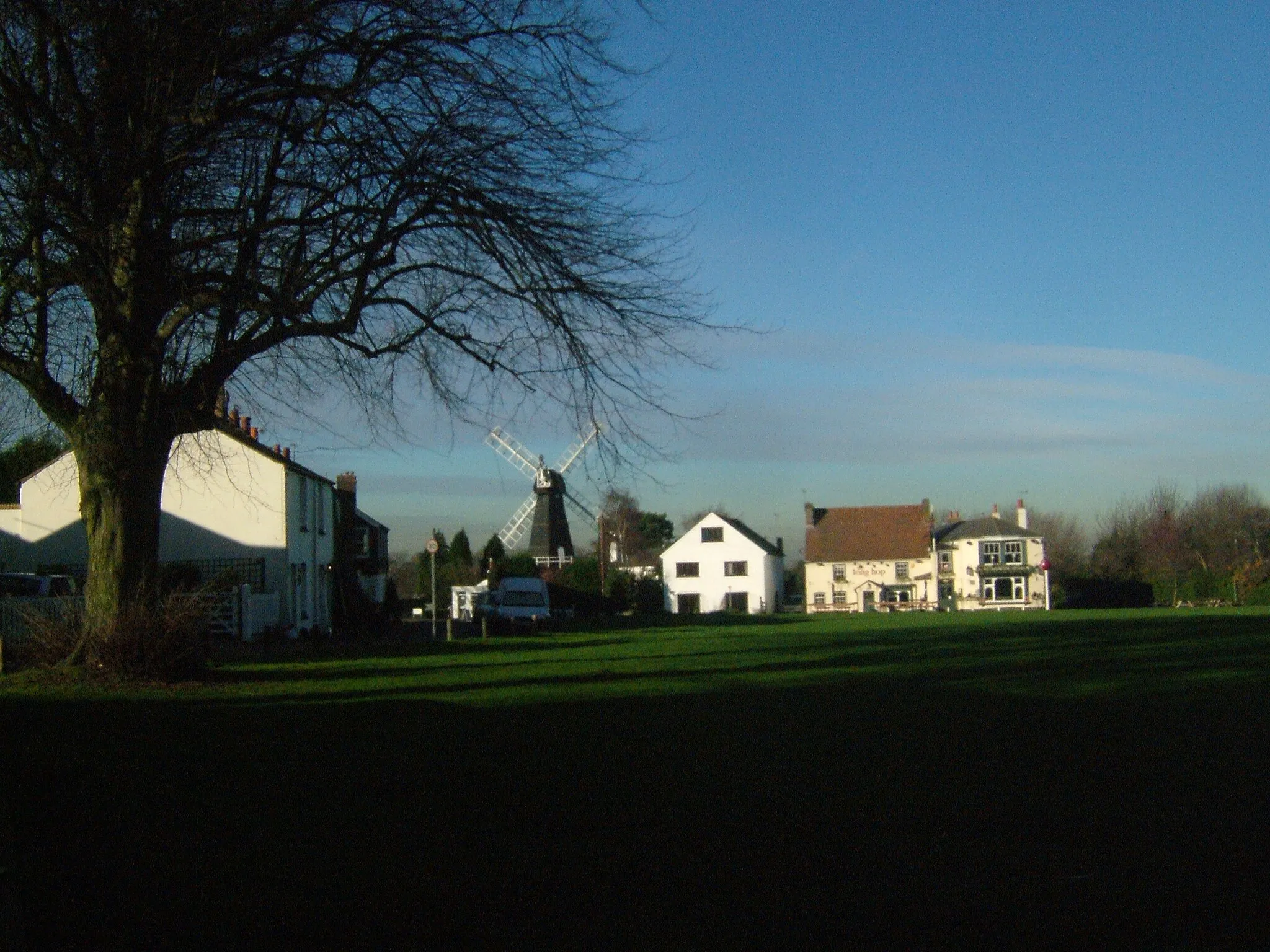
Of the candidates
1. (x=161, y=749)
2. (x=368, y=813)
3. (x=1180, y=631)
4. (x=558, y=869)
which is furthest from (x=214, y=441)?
(x=1180, y=631)

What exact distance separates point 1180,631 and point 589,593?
116ft

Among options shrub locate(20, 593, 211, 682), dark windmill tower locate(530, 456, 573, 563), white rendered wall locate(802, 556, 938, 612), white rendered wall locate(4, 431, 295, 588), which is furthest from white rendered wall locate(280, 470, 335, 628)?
white rendered wall locate(802, 556, 938, 612)

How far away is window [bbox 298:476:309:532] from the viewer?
129ft

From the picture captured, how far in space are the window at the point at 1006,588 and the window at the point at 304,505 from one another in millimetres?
56891

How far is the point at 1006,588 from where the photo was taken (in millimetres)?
87062


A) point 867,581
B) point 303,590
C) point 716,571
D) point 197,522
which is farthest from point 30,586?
point 867,581

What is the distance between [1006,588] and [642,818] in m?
83.2

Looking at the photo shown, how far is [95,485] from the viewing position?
657 inches

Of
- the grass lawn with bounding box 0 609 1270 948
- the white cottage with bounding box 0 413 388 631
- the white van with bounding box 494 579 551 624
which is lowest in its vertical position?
the grass lawn with bounding box 0 609 1270 948

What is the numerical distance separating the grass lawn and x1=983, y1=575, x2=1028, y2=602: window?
72705 mm

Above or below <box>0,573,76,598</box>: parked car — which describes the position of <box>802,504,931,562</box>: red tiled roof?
above

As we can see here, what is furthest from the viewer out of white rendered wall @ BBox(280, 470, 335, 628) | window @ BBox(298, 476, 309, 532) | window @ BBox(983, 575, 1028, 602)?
window @ BBox(983, 575, 1028, 602)

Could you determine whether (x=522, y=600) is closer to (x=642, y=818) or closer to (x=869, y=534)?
(x=642, y=818)

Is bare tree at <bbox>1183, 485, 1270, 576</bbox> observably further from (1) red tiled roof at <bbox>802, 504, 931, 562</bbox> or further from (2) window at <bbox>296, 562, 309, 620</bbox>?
(2) window at <bbox>296, 562, 309, 620</bbox>
